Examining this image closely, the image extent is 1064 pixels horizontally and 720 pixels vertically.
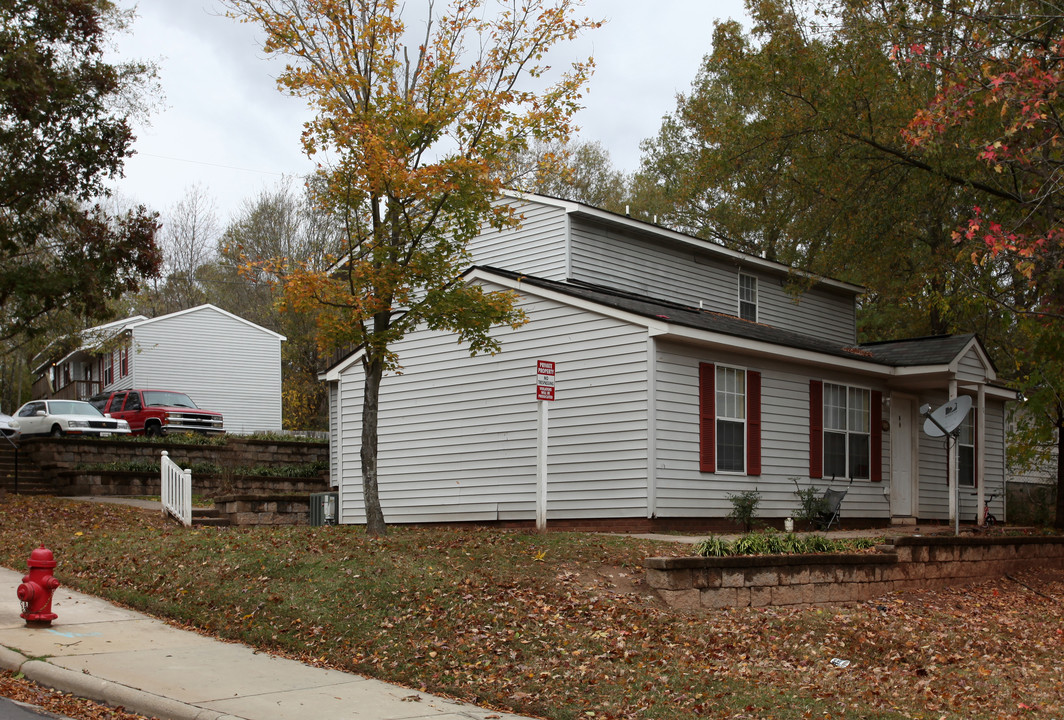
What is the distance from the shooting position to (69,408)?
Result: 29859 millimetres

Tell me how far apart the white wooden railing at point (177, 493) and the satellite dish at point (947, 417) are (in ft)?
41.5

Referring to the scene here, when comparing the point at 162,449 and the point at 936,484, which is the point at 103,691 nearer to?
the point at 936,484

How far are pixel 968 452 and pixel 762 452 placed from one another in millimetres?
7874

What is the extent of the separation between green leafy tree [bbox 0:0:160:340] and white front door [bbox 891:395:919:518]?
16304 millimetres

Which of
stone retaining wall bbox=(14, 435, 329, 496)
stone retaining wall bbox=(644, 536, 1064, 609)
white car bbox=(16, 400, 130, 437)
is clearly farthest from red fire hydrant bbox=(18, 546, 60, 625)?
white car bbox=(16, 400, 130, 437)

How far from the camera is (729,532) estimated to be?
16.5m

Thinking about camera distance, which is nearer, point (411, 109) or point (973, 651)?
point (973, 651)

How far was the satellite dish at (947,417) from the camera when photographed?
16.6 metres

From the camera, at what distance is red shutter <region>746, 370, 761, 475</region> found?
17.5m

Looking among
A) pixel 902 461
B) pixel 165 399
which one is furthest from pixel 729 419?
pixel 165 399

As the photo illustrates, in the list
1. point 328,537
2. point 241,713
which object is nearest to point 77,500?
point 328,537

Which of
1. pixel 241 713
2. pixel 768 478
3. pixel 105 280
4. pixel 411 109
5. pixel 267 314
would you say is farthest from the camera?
pixel 267 314

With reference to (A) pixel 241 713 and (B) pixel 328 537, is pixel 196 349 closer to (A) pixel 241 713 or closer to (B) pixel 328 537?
(B) pixel 328 537

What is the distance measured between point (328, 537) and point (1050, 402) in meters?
14.2
